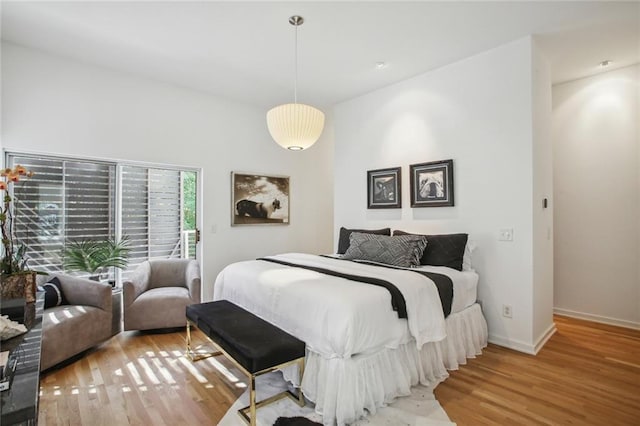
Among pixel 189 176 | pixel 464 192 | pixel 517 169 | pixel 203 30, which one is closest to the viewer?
pixel 203 30

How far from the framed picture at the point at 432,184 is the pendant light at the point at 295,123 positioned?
5.15ft

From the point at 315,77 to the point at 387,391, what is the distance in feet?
10.9

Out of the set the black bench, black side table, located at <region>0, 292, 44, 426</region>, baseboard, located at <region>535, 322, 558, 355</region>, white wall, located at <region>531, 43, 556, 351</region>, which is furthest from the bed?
black side table, located at <region>0, 292, 44, 426</region>

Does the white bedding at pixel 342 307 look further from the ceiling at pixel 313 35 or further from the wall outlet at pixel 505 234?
the ceiling at pixel 313 35

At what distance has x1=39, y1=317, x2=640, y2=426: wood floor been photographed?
6.60 feet

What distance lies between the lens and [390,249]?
321 cm

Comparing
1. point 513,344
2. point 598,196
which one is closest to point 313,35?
point 513,344

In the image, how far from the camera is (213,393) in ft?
7.54

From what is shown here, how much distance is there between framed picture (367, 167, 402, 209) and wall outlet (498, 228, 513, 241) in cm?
119

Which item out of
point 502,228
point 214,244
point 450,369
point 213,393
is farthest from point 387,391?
point 214,244

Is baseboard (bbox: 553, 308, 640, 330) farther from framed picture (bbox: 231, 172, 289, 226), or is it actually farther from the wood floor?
framed picture (bbox: 231, 172, 289, 226)

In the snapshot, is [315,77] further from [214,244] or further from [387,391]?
[387,391]

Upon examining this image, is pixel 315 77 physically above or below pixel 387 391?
above

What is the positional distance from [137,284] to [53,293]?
71 centimetres
